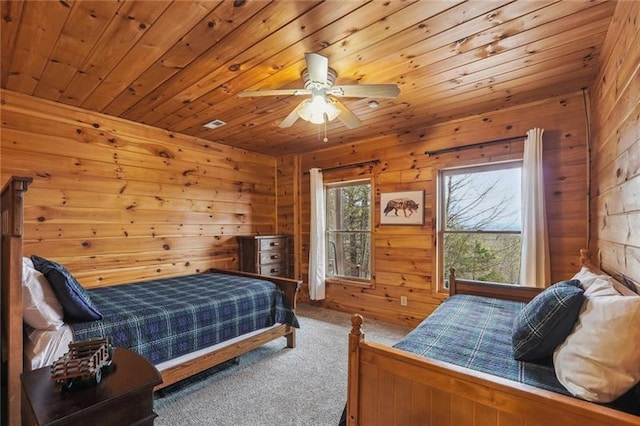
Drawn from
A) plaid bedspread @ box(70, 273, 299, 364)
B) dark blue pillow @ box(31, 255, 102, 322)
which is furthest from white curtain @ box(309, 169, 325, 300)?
dark blue pillow @ box(31, 255, 102, 322)

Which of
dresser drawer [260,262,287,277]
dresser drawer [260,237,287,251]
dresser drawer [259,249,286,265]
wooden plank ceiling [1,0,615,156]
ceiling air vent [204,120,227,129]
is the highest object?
wooden plank ceiling [1,0,615,156]

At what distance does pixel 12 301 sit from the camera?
147 centimetres

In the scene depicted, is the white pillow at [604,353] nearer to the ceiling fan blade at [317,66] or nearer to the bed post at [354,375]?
the bed post at [354,375]

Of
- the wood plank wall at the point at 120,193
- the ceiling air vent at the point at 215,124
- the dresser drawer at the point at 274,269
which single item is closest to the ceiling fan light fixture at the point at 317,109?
the ceiling air vent at the point at 215,124

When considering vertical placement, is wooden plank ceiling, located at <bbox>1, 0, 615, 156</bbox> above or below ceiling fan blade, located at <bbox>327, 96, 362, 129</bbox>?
above

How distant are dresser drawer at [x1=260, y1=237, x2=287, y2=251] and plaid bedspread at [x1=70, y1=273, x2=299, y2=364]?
94cm

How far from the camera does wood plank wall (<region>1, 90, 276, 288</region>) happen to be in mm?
2770

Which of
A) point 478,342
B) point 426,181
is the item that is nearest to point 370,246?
point 426,181

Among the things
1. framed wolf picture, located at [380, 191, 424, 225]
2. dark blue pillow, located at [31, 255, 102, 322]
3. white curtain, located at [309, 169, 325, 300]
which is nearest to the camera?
dark blue pillow, located at [31, 255, 102, 322]

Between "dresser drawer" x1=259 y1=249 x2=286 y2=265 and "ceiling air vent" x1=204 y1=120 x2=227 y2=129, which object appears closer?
"ceiling air vent" x1=204 y1=120 x2=227 y2=129

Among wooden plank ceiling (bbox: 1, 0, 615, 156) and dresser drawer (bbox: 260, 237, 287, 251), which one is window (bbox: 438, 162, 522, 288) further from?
dresser drawer (bbox: 260, 237, 287, 251)

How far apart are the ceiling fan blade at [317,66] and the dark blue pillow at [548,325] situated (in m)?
1.72

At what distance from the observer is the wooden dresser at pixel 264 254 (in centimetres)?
422

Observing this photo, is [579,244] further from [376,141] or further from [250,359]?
[250,359]
